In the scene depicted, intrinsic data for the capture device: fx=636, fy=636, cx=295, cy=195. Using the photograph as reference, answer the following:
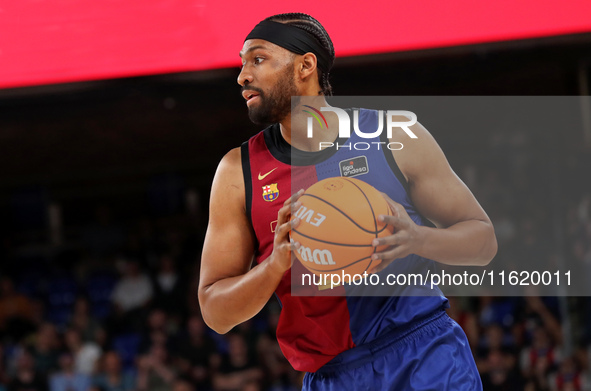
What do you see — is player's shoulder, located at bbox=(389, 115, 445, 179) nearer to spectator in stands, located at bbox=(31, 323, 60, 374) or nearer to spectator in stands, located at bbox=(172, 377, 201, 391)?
spectator in stands, located at bbox=(172, 377, 201, 391)

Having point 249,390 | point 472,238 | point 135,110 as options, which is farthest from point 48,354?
point 472,238

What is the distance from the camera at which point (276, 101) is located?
2.24 metres

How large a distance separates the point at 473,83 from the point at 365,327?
16.1ft

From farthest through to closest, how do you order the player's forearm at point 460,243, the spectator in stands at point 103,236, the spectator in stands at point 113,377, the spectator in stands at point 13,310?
the spectator in stands at point 103,236
the spectator in stands at point 13,310
the spectator in stands at point 113,377
the player's forearm at point 460,243

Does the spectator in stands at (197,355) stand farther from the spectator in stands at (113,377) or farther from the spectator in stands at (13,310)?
the spectator in stands at (13,310)

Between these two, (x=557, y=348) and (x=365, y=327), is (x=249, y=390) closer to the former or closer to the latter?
(x=557, y=348)

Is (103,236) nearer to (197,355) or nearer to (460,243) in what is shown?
(197,355)

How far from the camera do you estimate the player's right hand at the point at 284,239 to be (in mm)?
1841

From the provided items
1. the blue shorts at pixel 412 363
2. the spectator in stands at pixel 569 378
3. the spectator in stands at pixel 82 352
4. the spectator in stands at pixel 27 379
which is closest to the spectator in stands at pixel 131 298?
the spectator in stands at pixel 82 352

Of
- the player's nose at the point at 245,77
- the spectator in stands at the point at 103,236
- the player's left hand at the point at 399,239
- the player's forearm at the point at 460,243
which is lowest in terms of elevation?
the spectator in stands at the point at 103,236

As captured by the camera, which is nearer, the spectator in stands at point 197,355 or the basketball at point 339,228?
the basketball at point 339,228

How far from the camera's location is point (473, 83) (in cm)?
652

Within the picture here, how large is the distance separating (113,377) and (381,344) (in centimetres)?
544

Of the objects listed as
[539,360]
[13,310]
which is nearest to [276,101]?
[539,360]
